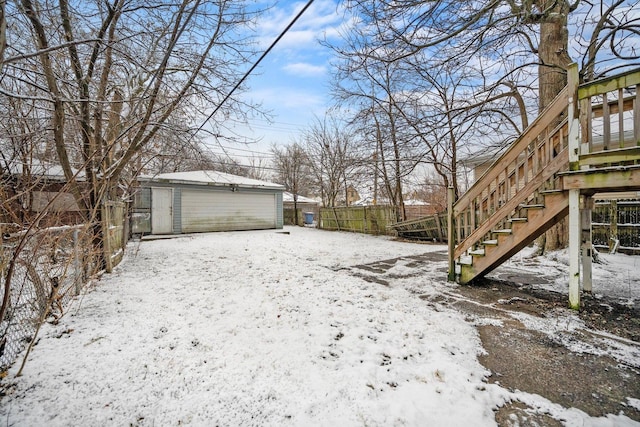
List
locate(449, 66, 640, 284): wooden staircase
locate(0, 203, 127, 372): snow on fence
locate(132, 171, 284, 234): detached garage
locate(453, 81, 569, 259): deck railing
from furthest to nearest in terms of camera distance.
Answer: locate(132, 171, 284, 234): detached garage → locate(453, 81, 569, 259): deck railing → locate(449, 66, 640, 284): wooden staircase → locate(0, 203, 127, 372): snow on fence

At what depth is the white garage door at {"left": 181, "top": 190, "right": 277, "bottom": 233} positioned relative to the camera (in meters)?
12.1

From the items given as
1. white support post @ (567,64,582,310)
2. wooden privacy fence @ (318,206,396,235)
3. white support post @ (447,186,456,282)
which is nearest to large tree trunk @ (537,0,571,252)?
white support post @ (567,64,582,310)

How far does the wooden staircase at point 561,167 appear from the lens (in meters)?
2.92

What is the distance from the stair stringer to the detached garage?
796 centimetres

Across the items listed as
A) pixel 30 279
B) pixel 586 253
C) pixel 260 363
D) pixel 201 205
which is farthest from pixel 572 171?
pixel 201 205

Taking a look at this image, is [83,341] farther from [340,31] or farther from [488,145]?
[488,145]

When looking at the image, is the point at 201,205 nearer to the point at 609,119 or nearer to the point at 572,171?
the point at 572,171

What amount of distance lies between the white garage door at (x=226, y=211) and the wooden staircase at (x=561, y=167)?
10.7 meters

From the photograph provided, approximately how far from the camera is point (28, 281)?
242 centimetres

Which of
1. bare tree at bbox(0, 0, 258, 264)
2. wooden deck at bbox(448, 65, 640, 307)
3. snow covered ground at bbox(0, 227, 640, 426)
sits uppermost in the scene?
bare tree at bbox(0, 0, 258, 264)

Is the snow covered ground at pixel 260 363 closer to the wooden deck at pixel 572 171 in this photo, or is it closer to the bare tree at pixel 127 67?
the wooden deck at pixel 572 171

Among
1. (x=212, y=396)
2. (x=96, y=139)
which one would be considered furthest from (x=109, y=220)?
(x=212, y=396)

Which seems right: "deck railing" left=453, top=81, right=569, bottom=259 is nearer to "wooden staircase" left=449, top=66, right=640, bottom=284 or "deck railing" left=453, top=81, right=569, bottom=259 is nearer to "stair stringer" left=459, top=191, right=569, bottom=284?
"wooden staircase" left=449, top=66, right=640, bottom=284

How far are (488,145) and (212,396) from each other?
338 inches
